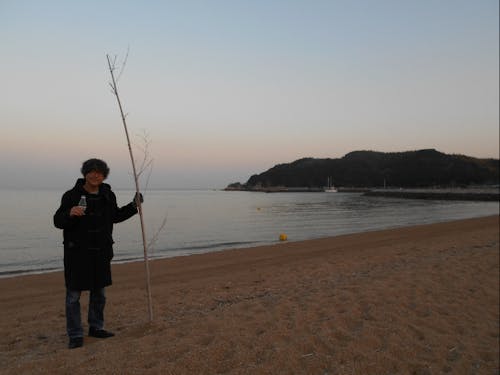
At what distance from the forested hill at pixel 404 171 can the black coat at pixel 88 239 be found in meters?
155

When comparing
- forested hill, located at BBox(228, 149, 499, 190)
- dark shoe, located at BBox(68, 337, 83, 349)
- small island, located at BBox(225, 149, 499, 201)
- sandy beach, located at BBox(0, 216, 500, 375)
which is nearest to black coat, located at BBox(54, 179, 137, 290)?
dark shoe, located at BBox(68, 337, 83, 349)

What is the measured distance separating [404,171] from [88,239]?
16937 centimetres

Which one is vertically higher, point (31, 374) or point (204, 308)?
point (31, 374)

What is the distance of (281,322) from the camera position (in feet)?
14.7

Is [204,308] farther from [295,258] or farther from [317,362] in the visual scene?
[295,258]

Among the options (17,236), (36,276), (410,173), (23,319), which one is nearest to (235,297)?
(23,319)

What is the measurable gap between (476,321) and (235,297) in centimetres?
356

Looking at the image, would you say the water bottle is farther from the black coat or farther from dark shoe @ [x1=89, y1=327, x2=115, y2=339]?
dark shoe @ [x1=89, y1=327, x2=115, y2=339]

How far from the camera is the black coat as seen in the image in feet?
12.1

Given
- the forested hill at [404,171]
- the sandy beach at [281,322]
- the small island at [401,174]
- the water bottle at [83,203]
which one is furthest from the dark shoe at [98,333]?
the forested hill at [404,171]

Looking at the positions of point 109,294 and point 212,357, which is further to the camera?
point 109,294

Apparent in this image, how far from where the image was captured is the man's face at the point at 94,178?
148 inches

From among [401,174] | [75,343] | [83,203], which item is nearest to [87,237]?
[83,203]

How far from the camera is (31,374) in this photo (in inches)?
119
